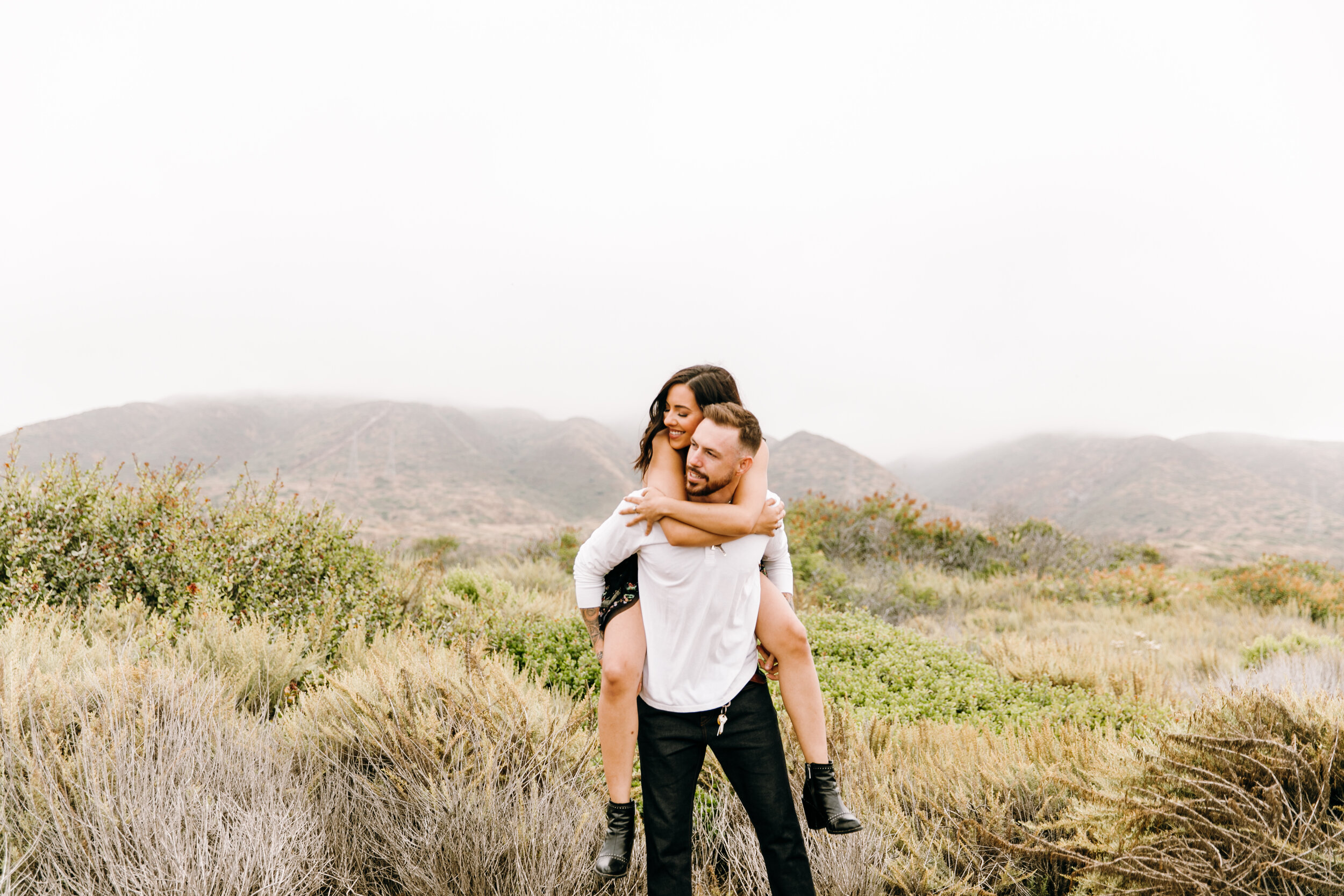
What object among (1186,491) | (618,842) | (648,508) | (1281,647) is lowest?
(1186,491)

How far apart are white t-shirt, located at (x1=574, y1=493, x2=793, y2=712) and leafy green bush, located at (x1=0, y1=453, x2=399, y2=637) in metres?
4.35

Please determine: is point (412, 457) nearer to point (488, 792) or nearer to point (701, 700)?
point (488, 792)

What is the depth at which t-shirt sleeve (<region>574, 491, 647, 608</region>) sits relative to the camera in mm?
2277

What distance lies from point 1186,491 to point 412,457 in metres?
87.2

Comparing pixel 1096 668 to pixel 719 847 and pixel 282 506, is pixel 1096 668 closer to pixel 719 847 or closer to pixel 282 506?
pixel 719 847

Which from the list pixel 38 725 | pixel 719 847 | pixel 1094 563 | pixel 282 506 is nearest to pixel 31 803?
pixel 38 725

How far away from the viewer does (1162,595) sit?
438 inches

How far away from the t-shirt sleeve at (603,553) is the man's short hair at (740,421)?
471 millimetres

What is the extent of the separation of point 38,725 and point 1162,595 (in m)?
14.7

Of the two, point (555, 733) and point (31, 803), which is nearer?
point (31, 803)

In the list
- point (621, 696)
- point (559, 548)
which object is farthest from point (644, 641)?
point (559, 548)

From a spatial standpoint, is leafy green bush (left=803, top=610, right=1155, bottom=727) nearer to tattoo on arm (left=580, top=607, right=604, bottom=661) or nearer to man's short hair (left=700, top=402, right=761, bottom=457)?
tattoo on arm (left=580, top=607, right=604, bottom=661)

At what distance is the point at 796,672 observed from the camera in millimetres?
2393

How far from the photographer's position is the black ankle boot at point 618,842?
2.23m
